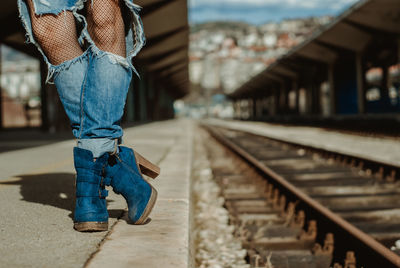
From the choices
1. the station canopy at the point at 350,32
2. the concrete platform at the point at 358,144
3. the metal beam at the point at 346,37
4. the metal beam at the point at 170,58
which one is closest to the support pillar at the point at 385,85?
the station canopy at the point at 350,32

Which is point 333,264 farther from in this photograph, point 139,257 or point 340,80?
point 340,80

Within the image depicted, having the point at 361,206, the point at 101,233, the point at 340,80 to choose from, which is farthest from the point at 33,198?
the point at 340,80

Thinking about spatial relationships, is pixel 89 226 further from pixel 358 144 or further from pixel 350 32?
pixel 350 32

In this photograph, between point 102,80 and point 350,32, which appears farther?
point 350,32

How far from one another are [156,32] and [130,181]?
20.3 m

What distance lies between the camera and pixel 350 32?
61.7ft

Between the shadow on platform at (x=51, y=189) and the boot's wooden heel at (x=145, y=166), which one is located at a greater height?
the boot's wooden heel at (x=145, y=166)

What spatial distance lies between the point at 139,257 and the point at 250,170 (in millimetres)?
5175

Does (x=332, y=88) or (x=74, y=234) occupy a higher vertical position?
(x=332, y=88)

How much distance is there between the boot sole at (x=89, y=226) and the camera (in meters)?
1.98

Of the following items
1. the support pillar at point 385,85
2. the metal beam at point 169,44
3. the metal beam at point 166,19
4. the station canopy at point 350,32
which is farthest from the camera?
the metal beam at point 169,44

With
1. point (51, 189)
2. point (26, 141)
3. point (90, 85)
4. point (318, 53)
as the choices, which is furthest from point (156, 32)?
point (90, 85)

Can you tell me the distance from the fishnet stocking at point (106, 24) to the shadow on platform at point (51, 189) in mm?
913

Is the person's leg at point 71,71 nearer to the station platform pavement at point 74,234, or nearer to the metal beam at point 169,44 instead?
the station platform pavement at point 74,234
